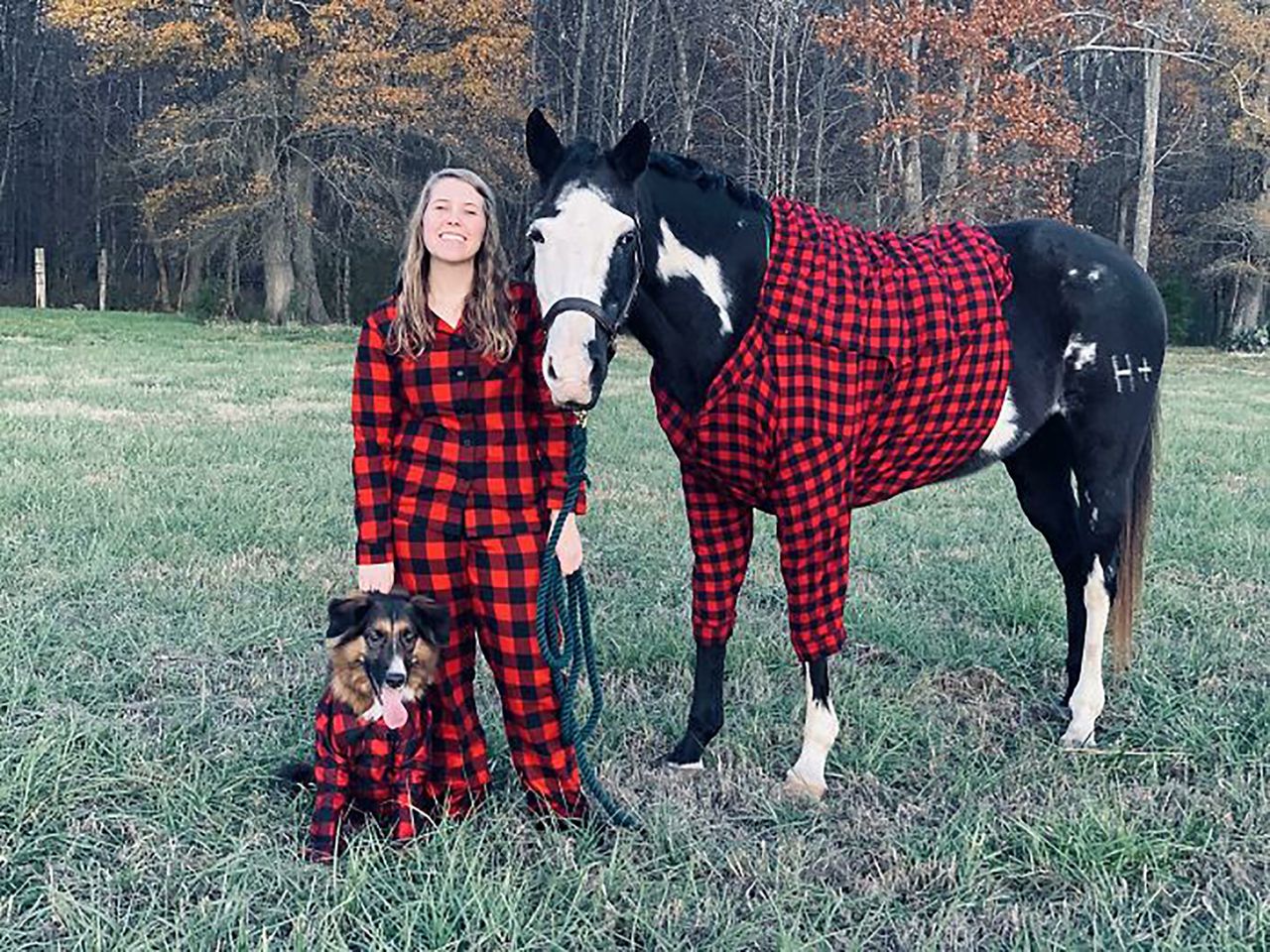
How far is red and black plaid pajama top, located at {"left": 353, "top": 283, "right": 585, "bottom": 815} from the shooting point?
290 centimetres

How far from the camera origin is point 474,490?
9.61ft

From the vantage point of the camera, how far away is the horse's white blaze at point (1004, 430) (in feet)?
12.5

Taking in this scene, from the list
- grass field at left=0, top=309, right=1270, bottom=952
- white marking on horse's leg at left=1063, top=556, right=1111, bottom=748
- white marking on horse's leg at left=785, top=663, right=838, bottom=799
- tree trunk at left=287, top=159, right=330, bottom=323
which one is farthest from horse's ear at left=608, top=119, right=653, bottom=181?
tree trunk at left=287, top=159, right=330, bottom=323

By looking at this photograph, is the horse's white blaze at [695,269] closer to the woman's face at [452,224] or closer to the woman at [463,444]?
the woman at [463,444]

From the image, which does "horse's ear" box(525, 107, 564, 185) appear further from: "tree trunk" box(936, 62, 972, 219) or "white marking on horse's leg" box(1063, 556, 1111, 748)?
"tree trunk" box(936, 62, 972, 219)

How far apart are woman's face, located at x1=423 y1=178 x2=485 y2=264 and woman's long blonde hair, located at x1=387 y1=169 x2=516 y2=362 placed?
0.09 ft

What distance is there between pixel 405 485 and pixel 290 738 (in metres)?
1.06

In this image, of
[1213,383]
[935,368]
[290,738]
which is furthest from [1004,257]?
[1213,383]

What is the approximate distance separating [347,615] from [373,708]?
10.3 inches

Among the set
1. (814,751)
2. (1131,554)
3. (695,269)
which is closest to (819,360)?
(695,269)

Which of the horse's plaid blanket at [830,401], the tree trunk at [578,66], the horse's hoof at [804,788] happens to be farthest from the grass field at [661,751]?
the tree trunk at [578,66]

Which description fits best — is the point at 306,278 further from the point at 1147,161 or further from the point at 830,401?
the point at 830,401

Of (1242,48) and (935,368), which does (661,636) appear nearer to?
(935,368)

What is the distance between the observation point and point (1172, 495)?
7.61 meters
